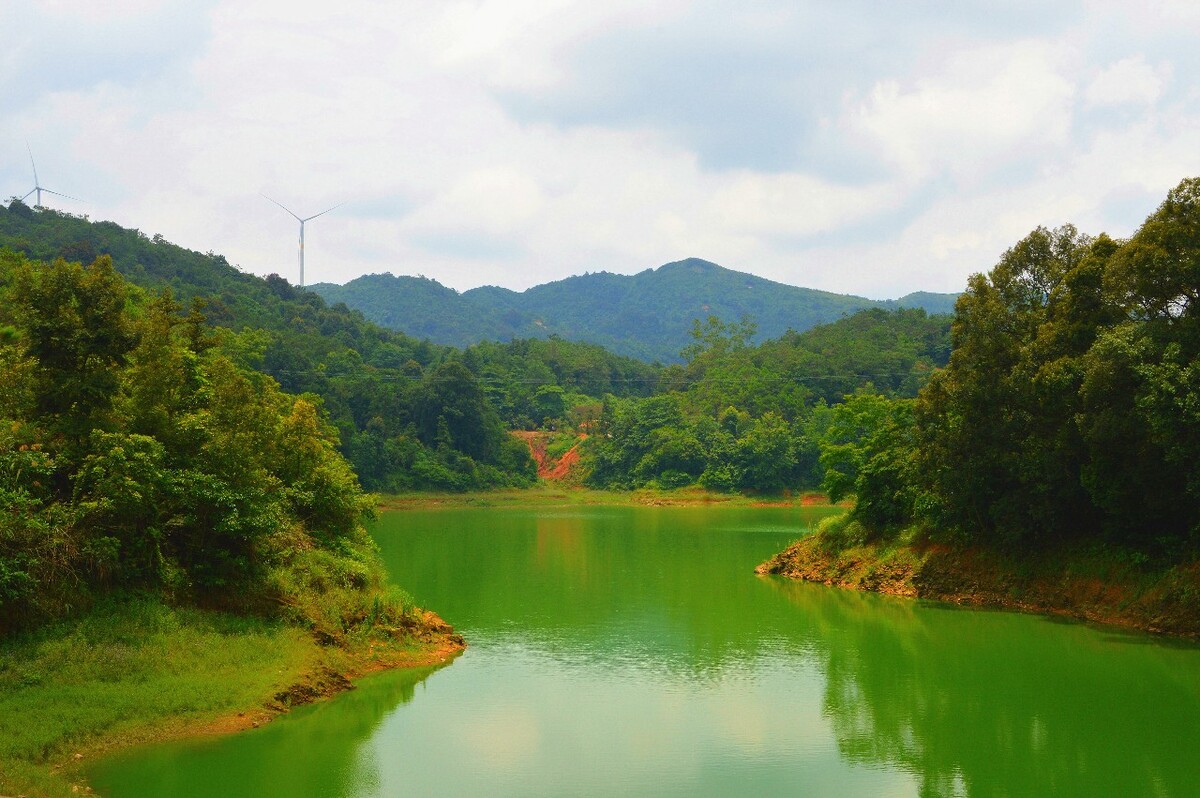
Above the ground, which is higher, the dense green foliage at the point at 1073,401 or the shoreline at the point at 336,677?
the dense green foliage at the point at 1073,401

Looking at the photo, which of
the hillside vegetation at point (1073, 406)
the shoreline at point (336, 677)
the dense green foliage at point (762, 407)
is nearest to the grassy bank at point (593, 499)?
the dense green foliage at point (762, 407)

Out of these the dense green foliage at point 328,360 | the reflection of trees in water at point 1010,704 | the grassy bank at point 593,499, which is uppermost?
the dense green foliage at point 328,360

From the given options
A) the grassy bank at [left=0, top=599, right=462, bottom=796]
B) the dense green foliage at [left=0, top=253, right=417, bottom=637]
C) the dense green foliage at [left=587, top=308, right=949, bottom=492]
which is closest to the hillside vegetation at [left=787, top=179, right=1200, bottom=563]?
the dense green foliage at [left=0, top=253, right=417, bottom=637]

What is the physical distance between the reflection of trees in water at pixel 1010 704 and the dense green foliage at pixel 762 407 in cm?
5446

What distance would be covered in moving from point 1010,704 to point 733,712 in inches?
199

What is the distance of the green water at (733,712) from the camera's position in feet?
47.4

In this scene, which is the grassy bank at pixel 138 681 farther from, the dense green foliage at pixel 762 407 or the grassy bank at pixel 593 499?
the dense green foliage at pixel 762 407

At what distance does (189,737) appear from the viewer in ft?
50.8

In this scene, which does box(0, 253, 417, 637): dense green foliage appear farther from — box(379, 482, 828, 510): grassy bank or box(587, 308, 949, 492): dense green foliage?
box(587, 308, 949, 492): dense green foliage

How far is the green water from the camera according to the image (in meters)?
14.5

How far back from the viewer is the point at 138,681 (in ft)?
53.2

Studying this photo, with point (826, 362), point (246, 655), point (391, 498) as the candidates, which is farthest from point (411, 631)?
point (826, 362)

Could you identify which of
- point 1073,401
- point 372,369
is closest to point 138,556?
point 1073,401

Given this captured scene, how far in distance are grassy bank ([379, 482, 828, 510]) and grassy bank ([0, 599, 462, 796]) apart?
2235 inches
